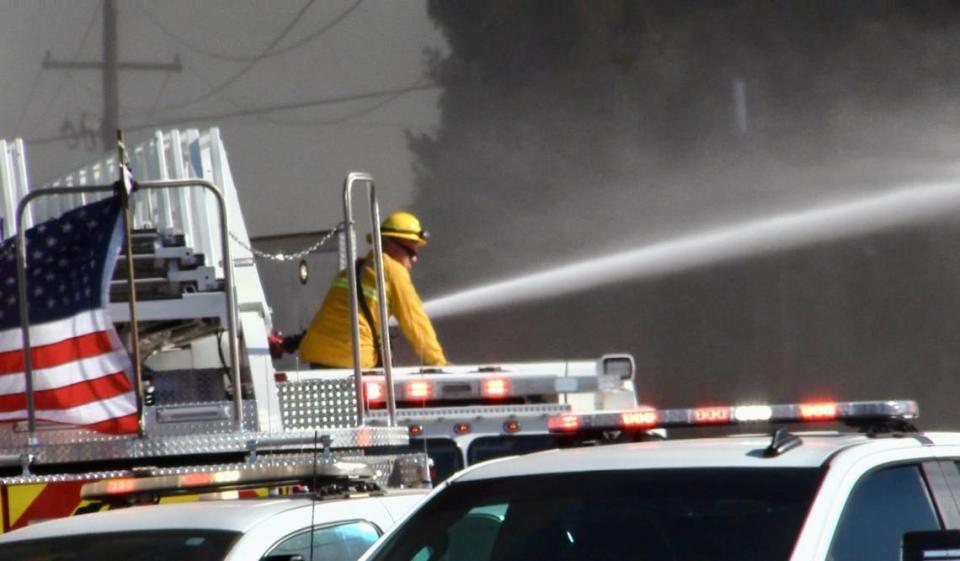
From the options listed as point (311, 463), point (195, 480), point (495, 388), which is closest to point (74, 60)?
point (495, 388)

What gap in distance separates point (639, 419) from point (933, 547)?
47.9 inches

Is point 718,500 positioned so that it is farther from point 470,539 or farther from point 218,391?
point 218,391

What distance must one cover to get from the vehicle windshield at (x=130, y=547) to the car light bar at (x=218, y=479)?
0.49 m

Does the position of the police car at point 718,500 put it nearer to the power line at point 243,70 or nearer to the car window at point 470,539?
the car window at point 470,539

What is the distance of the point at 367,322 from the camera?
8.95m

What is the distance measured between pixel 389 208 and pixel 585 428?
742 cm

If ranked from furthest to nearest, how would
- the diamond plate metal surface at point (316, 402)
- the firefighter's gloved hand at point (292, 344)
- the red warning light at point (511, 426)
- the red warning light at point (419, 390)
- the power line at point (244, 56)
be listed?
the power line at point (244, 56) < the firefighter's gloved hand at point (292, 344) < the red warning light at point (511, 426) < the red warning light at point (419, 390) < the diamond plate metal surface at point (316, 402)

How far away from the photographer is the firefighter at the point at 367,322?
9.05 meters

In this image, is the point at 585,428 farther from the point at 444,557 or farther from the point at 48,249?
the point at 48,249

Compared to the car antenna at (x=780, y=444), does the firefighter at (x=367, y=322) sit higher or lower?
higher

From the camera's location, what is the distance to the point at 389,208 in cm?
1193

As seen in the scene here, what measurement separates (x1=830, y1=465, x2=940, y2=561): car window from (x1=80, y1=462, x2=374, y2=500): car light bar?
1.92 metres

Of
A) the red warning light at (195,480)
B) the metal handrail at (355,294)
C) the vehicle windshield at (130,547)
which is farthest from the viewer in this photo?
the metal handrail at (355,294)

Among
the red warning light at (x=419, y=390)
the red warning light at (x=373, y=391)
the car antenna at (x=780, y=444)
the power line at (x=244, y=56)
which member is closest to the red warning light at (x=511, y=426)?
the red warning light at (x=419, y=390)
